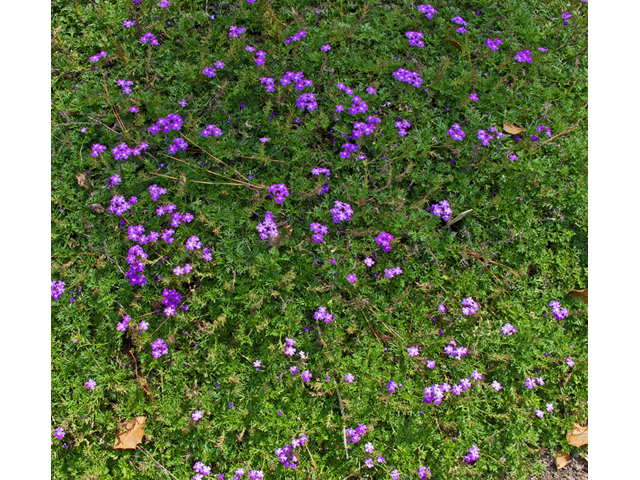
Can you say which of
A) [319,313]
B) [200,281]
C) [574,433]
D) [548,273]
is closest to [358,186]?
[319,313]

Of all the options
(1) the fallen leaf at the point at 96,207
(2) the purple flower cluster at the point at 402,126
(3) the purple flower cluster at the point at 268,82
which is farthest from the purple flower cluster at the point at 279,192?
(1) the fallen leaf at the point at 96,207

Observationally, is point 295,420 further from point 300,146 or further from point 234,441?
point 300,146

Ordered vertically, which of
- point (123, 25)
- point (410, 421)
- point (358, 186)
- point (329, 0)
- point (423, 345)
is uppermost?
point (329, 0)

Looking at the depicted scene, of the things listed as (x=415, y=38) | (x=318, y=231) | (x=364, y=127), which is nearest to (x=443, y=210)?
(x=364, y=127)

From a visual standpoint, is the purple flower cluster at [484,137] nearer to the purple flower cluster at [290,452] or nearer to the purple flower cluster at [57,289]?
the purple flower cluster at [290,452]

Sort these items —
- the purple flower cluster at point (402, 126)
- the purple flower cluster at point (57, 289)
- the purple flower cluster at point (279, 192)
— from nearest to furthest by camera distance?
the purple flower cluster at point (57, 289)
the purple flower cluster at point (279, 192)
the purple flower cluster at point (402, 126)

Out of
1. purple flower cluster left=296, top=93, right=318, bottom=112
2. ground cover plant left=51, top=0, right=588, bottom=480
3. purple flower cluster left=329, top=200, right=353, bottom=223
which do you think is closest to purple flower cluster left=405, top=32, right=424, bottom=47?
ground cover plant left=51, top=0, right=588, bottom=480
